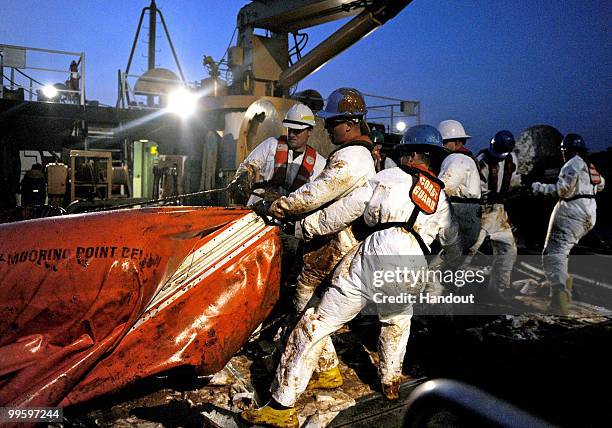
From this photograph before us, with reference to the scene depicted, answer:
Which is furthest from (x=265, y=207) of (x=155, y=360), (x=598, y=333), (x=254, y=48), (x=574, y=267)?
Result: (x=254, y=48)

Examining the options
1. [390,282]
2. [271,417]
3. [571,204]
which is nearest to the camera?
[271,417]

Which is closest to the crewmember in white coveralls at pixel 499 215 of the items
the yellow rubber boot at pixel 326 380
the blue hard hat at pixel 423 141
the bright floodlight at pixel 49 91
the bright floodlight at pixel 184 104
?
the blue hard hat at pixel 423 141

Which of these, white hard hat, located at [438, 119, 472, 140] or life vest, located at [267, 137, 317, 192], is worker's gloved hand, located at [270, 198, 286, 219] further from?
white hard hat, located at [438, 119, 472, 140]

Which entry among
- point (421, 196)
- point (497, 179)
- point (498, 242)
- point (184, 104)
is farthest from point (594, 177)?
point (184, 104)

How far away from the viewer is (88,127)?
1327 centimetres

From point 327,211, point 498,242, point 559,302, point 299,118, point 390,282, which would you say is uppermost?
point 299,118

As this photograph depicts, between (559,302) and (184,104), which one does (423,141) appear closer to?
(559,302)

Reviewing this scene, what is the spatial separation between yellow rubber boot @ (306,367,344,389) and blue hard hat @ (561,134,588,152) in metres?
4.84

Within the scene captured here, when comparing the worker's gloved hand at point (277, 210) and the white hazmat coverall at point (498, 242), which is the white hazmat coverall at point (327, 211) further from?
the white hazmat coverall at point (498, 242)

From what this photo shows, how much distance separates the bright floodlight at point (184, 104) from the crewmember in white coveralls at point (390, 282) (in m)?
9.54

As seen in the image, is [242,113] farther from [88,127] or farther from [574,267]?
[574,267]

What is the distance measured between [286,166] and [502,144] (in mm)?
3496

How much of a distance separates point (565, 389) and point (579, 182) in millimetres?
3684

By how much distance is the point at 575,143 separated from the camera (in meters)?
5.95
